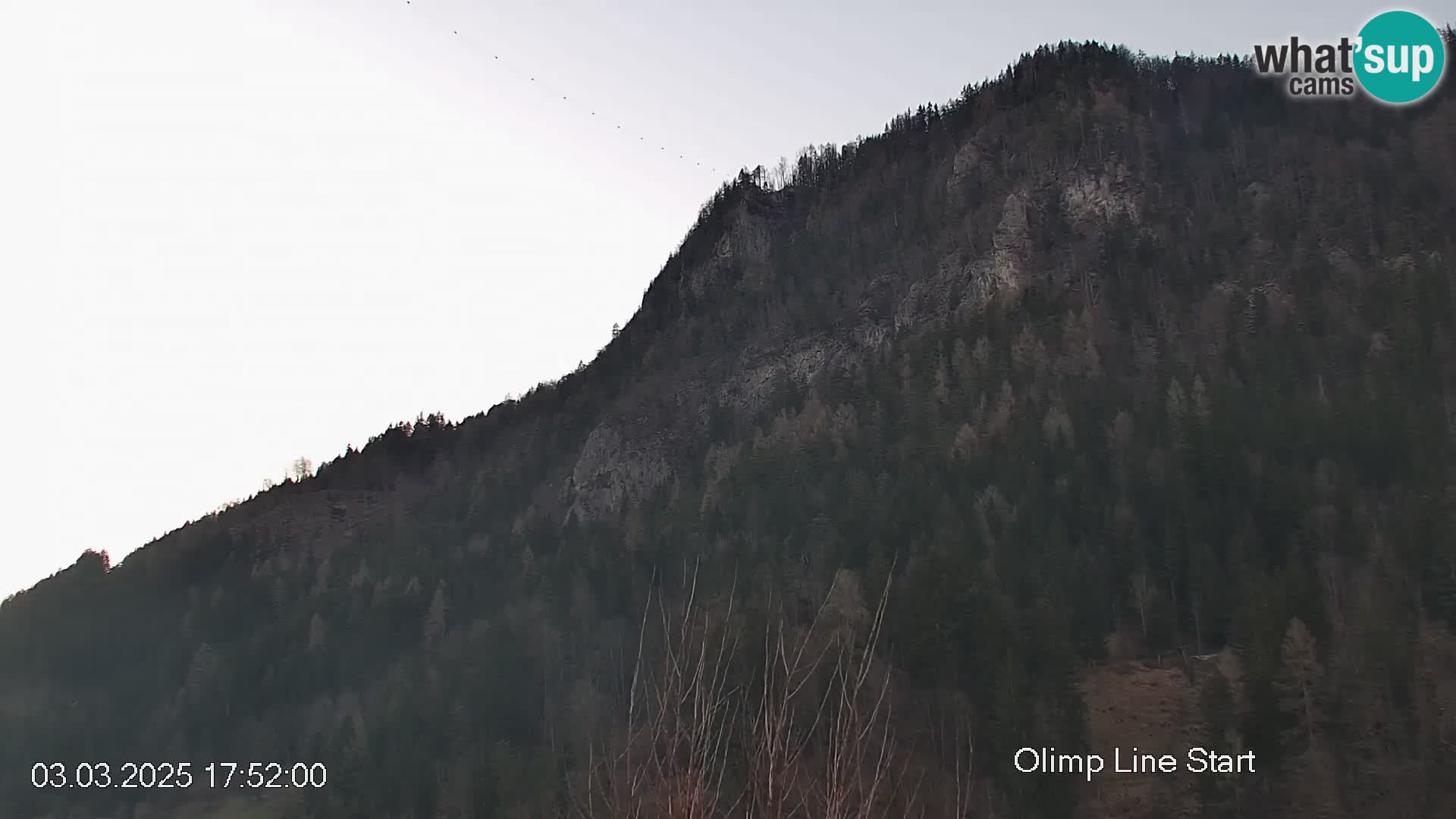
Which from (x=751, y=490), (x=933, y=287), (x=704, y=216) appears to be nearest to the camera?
(x=751, y=490)

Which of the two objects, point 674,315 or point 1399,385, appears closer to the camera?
point 1399,385

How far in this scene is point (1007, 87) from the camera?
134 meters

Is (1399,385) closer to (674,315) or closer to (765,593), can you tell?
(765,593)

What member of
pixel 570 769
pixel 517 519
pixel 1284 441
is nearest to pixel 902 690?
pixel 570 769

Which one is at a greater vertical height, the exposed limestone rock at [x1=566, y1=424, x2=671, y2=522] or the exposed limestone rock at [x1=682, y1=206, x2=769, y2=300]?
the exposed limestone rock at [x1=682, y1=206, x2=769, y2=300]

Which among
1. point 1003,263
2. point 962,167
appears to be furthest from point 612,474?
point 962,167

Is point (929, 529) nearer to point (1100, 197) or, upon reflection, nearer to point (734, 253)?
point (1100, 197)

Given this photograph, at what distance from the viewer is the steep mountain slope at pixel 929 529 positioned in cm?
4297

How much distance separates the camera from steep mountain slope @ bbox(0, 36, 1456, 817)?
141ft

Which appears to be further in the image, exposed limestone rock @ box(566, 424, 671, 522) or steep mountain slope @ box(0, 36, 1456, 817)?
exposed limestone rock @ box(566, 424, 671, 522)

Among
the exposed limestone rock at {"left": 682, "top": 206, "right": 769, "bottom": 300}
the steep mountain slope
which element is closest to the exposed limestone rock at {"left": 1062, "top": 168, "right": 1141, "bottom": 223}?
the steep mountain slope

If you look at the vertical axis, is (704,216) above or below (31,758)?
above

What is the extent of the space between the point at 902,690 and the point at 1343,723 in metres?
19.7

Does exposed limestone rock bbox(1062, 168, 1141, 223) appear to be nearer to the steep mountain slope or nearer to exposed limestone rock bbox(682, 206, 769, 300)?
the steep mountain slope
